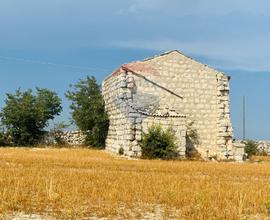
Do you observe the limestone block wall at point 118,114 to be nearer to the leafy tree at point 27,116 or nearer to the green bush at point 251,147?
the leafy tree at point 27,116

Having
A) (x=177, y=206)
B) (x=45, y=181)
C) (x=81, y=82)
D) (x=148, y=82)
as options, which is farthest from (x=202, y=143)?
(x=177, y=206)

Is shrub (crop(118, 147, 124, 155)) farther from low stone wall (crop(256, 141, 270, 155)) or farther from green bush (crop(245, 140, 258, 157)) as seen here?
low stone wall (crop(256, 141, 270, 155))

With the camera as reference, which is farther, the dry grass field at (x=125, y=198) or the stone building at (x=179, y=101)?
the stone building at (x=179, y=101)

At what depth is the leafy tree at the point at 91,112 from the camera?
34.5 meters

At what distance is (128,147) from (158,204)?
18138 millimetres

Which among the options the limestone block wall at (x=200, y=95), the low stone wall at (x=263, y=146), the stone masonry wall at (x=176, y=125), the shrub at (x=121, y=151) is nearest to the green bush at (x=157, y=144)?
the stone masonry wall at (x=176, y=125)

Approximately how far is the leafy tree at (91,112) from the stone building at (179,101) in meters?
1.87

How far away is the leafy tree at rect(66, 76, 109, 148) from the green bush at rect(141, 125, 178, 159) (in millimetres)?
6447

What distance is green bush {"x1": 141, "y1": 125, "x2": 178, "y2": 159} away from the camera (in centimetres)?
2777

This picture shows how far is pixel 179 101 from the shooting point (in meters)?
31.1

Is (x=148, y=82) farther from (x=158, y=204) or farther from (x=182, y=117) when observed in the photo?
(x=158, y=204)

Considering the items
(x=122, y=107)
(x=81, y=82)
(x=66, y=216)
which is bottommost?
(x=66, y=216)

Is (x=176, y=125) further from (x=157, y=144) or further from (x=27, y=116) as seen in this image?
(x=27, y=116)

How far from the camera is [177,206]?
10062mm
